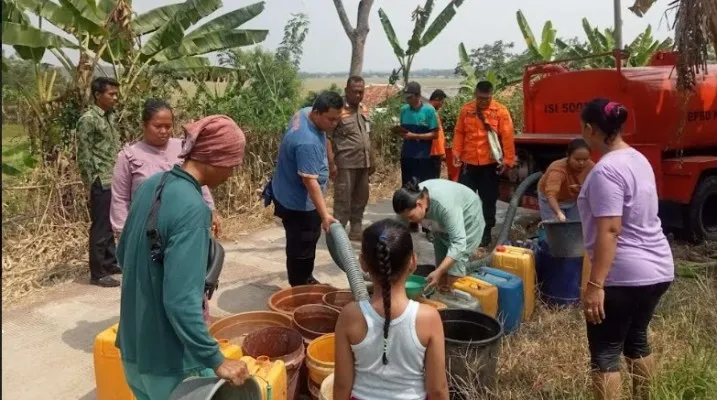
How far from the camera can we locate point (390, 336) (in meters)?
1.96

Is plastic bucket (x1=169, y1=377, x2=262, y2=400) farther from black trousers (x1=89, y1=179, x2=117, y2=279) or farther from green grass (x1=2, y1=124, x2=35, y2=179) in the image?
green grass (x1=2, y1=124, x2=35, y2=179)

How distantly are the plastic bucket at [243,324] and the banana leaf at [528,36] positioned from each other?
12089 millimetres

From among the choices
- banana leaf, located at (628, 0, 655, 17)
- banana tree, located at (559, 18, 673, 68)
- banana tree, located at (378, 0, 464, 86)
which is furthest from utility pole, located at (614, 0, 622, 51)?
banana leaf, located at (628, 0, 655, 17)

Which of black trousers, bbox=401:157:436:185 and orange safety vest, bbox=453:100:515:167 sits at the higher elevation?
orange safety vest, bbox=453:100:515:167

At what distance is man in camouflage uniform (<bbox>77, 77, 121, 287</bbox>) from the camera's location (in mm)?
5066

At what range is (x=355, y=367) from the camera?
2.06 metres

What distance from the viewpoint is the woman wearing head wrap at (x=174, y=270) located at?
188 centimetres

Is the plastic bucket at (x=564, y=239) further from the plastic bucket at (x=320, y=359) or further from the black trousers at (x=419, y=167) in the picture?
the black trousers at (x=419, y=167)

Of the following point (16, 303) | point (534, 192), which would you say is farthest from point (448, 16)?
point (16, 303)

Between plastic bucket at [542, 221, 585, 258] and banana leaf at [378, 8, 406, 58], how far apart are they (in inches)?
349

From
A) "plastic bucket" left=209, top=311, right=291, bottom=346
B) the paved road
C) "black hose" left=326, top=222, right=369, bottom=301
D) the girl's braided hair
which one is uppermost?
the girl's braided hair

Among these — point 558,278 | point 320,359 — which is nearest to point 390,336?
point 320,359

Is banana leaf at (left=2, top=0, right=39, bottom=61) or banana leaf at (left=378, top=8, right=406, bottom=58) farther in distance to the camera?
banana leaf at (left=378, top=8, right=406, bottom=58)

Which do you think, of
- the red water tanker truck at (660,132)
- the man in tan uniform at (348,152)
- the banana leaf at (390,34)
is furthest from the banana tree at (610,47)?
the man in tan uniform at (348,152)
